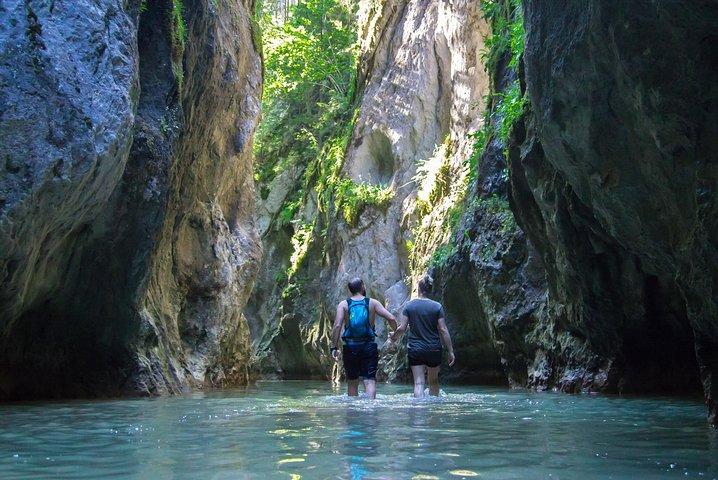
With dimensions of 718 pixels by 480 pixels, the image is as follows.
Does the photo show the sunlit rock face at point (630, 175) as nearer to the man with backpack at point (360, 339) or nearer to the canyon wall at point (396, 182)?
the man with backpack at point (360, 339)

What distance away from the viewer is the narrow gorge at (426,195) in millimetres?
6559

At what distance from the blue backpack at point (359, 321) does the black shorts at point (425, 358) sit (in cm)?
100

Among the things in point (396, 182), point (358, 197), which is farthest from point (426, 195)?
point (358, 197)

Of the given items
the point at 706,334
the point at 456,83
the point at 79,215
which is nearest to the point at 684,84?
the point at 706,334

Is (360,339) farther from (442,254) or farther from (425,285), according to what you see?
(442,254)

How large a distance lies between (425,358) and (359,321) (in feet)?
4.20

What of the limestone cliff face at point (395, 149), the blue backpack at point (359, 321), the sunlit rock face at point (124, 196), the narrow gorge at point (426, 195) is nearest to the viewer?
the narrow gorge at point (426, 195)

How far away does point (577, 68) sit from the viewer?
727cm

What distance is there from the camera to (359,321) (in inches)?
376

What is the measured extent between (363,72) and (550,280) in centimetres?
1840

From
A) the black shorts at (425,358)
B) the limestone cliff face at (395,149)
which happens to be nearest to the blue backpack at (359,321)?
the black shorts at (425,358)

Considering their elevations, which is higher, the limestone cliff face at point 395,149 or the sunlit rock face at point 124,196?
the limestone cliff face at point 395,149

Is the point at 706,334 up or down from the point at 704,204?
down

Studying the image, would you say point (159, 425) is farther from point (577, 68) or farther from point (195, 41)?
point (195, 41)
